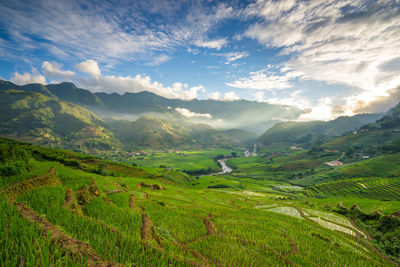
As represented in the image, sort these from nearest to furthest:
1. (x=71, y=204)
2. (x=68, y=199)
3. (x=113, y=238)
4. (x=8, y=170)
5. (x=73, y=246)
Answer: (x=73, y=246) < (x=113, y=238) < (x=71, y=204) < (x=68, y=199) < (x=8, y=170)

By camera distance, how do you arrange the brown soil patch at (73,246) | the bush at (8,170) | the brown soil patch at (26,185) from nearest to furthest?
the brown soil patch at (73,246), the brown soil patch at (26,185), the bush at (8,170)

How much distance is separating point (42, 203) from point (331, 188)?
12080 centimetres

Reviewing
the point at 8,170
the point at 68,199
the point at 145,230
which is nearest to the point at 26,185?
the point at 68,199

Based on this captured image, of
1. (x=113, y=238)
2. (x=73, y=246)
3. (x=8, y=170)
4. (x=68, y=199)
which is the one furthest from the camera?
(x=8, y=170)

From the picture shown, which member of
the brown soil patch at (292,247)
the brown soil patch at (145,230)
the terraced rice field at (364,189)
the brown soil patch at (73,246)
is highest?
the brown soil patch at (73,246)

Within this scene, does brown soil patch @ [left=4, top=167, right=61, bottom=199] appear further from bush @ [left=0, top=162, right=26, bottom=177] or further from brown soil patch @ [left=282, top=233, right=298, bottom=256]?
brown soil patch @ [left=282, top=233, right=298, bottom=256]

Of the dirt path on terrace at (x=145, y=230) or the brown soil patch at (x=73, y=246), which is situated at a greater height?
the brown soil patch at (x=73, y=246)

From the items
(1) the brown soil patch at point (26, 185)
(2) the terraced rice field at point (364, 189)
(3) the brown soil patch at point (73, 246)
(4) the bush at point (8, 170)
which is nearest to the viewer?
(3) the brown soil patch at point (73, 246)

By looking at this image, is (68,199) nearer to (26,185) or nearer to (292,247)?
(26,185)

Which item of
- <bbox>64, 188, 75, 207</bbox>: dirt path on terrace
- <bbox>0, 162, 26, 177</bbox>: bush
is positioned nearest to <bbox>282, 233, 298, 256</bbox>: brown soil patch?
<bbox>64, 188, 75, 207</bbox>: dirt path on terrace

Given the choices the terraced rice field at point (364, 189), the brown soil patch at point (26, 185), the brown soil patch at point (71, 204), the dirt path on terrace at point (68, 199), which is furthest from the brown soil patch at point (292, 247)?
the terraced rice field at point (364, 189)

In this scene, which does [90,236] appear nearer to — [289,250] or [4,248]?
[4,248]

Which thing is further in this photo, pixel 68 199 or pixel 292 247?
pixel 292 247

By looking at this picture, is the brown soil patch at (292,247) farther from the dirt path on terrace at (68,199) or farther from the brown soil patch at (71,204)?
the dirt path on terrace at (68,199)
